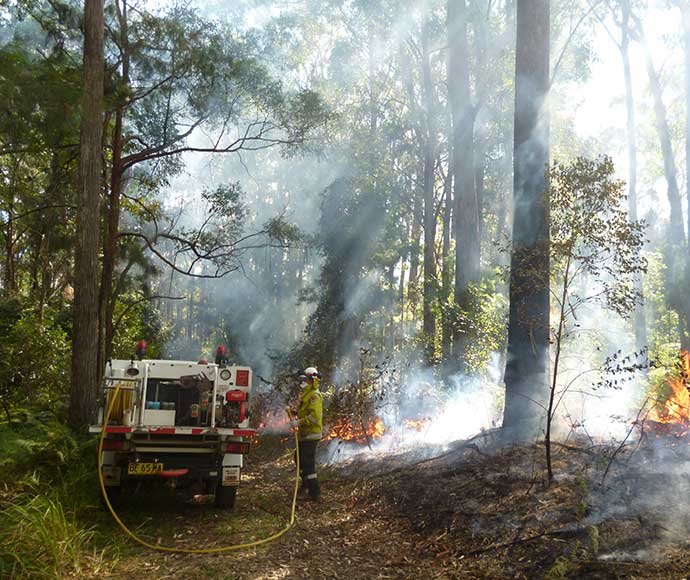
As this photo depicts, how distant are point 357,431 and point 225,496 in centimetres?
577

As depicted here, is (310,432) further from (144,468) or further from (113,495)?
(113,495)

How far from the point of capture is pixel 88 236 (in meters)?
11.2

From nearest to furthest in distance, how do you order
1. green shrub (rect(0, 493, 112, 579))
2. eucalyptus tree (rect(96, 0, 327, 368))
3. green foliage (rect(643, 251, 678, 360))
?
1. green shrub (rect(0, 493, 112, 579))
2. eucalyptus tree (rect(96, 0, 327, 368))
3. green foliage (rect(643, 251, 678, 360))

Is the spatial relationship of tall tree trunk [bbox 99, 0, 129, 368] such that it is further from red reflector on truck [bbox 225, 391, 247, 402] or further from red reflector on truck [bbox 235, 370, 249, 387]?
red reflector on truck [bbox 225, 391, 247, 402]

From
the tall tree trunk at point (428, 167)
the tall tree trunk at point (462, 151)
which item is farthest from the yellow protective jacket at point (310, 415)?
the tall tree trunk at point (428, 167)

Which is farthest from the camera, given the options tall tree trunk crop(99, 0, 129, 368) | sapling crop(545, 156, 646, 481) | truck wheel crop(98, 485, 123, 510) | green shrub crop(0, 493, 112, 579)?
tall tree trunk crop(99, 0, 129, 368)

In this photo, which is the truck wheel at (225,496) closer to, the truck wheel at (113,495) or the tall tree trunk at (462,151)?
the truck wheel at (113,495)

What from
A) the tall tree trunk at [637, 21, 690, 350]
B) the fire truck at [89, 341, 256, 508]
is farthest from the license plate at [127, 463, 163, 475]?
the tall tree trunk at [637, 21, 690, 350]

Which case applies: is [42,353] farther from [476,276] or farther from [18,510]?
[476,276]

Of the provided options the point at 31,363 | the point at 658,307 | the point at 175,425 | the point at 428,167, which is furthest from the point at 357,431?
the point at 658,307

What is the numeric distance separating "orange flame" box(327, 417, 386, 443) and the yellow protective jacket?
161 inches

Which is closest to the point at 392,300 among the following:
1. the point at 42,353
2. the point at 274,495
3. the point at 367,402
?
the point at 367,402

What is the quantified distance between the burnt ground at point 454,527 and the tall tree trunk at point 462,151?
11509 mm

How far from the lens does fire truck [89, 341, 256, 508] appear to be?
8.00 metres
